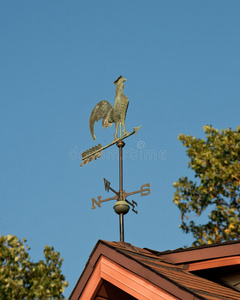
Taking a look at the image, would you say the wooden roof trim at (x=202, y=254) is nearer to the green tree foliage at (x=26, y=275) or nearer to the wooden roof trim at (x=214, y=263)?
the wooden roof trim at (x=214, y=263)

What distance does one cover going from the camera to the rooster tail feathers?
411 inches

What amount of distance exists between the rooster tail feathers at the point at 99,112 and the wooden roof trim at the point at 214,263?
3.38m

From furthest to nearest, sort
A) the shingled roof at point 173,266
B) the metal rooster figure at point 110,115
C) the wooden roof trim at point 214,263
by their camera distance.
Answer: the metal rooster figure at point 110,115 → the wooden roof trim at point 214,263 → the shingled roof at point 173,266

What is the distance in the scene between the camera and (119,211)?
879 centimetres

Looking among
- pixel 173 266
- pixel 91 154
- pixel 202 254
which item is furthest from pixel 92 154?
pixel 202 254

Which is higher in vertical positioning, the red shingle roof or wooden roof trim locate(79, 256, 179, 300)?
the red shingle roof

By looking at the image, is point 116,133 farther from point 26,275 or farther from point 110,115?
point 26,275

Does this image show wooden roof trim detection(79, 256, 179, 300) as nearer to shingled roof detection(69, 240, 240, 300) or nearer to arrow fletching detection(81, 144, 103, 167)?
shingled roof detection(69, 240, 240, 300)

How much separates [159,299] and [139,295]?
360 mm

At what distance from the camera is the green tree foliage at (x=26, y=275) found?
723cm

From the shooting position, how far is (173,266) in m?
8.35

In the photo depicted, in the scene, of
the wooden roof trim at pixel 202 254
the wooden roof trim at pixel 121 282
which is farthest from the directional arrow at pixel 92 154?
the wooden roof trim at pixel 121 282

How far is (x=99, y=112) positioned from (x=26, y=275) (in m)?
3.99

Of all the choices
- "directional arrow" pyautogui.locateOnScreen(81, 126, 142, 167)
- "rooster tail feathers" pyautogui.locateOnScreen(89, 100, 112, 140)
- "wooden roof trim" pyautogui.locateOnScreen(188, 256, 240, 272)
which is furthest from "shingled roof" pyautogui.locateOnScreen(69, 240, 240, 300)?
"rooster tail feathers" pyautogui.locateOnScreen(89, 100, 112, 140)
